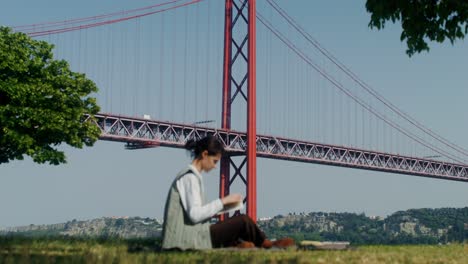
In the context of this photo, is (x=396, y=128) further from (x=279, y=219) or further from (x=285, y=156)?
(x=279, y=219)

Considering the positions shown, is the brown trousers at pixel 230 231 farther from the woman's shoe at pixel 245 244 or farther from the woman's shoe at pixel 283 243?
the woman's shoe at pixel 283 243

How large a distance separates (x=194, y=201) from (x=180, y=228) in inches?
21.6

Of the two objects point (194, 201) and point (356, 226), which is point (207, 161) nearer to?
point (194, 201)

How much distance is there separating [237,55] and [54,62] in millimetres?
29637

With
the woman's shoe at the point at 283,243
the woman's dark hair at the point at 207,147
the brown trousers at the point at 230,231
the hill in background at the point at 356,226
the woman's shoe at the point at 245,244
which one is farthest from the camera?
the hill in background at the point at 356,226

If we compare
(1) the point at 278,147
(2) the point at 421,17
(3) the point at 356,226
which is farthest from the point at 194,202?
(3) the point at 356,226

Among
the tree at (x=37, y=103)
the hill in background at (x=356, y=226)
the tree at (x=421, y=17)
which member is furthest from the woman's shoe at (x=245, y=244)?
the hill in background at (x=356, y=226)

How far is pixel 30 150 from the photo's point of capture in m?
23.7

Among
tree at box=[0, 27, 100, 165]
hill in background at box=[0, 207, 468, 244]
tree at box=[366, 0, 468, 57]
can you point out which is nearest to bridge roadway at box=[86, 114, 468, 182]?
tree at box=[0, 27, 100, 165]

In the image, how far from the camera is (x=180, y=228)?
8617 mm

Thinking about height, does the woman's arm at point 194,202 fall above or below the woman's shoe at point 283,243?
above

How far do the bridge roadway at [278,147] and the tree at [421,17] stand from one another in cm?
3484

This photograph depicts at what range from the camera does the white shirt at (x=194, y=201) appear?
8.15m

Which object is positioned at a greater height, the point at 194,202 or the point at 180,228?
the point at 194,202
